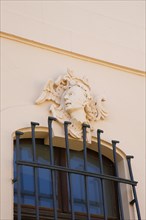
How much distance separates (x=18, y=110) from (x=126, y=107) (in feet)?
3.79

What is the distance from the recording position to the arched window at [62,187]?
5.59m

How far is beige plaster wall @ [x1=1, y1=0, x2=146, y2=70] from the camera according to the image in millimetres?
6262

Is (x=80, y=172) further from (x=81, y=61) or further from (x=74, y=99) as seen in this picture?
(x=81, y=61)

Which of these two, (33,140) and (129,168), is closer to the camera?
(33,140)

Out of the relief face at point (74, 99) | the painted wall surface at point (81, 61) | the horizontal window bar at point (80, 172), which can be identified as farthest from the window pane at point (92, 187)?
the relief face at point (74, 99)

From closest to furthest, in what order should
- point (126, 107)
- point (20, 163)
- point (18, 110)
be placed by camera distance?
point (20, 163)
point (18, 110)
point (126, 107)

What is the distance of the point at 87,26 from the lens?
262 inches

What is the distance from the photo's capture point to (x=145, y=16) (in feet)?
23.2

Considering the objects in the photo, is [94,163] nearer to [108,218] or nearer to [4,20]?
[108,218]

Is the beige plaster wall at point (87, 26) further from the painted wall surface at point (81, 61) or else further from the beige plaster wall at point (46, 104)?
the beige plaster wall at point (46, 104)

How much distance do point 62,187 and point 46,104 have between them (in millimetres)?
734

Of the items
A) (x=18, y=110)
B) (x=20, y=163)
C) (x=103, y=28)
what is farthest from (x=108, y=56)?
(x=20, y=163)

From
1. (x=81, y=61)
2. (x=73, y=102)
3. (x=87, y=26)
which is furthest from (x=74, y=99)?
(x=87, y=26)

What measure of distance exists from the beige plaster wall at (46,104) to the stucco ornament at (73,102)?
0.07 meters
